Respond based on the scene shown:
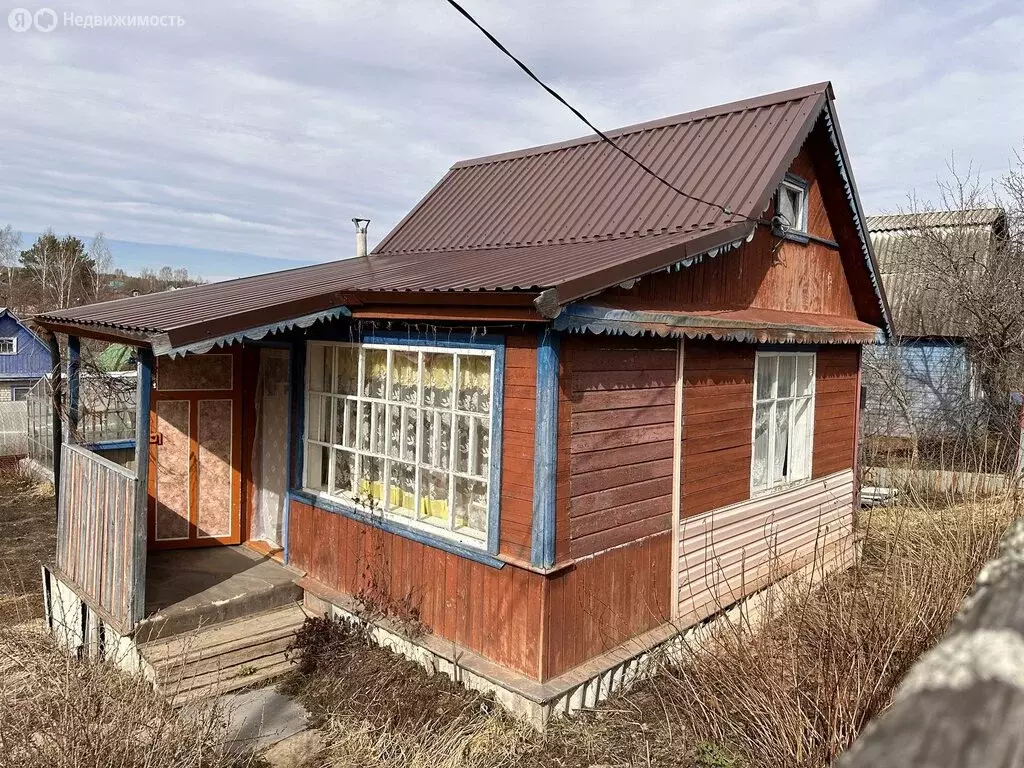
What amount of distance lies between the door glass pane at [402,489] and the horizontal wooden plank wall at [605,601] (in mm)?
1506

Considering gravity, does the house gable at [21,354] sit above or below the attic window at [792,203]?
below

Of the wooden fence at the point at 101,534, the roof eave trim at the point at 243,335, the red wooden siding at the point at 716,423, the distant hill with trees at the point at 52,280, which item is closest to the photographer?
the roof eave trim at the point at 243,335

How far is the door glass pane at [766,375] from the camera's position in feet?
23.3

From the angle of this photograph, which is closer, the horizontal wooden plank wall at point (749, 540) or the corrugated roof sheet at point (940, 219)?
the horizontal wooden plank wall at point (749, 540)

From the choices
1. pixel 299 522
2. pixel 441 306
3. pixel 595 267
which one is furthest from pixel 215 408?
pixel 595 267

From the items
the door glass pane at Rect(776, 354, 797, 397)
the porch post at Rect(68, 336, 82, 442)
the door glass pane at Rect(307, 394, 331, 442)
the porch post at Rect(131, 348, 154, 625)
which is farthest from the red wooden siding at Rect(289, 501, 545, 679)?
the door glass pane at Rect(776, 354, 797, 397)

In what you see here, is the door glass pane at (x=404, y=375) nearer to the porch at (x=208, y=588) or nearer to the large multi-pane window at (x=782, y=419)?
the porch at (x=208, y=588)

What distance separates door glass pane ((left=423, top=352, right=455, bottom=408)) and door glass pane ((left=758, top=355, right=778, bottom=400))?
3249 millimetres

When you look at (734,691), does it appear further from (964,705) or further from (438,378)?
(964,705)

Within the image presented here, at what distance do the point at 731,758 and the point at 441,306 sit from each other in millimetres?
3300

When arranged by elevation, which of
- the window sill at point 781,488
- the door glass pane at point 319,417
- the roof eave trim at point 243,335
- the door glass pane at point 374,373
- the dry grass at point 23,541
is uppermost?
the roof eave trim at point 243,335

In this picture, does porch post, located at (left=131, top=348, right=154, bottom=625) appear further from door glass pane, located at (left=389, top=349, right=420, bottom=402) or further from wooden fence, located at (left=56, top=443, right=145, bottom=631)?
door glass pane, located at (left=389, top=349, right=420, bottom=402)

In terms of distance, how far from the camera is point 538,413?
4832 mm

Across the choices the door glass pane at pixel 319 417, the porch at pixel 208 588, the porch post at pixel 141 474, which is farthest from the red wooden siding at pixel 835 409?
the porch post at pixel 141 474
